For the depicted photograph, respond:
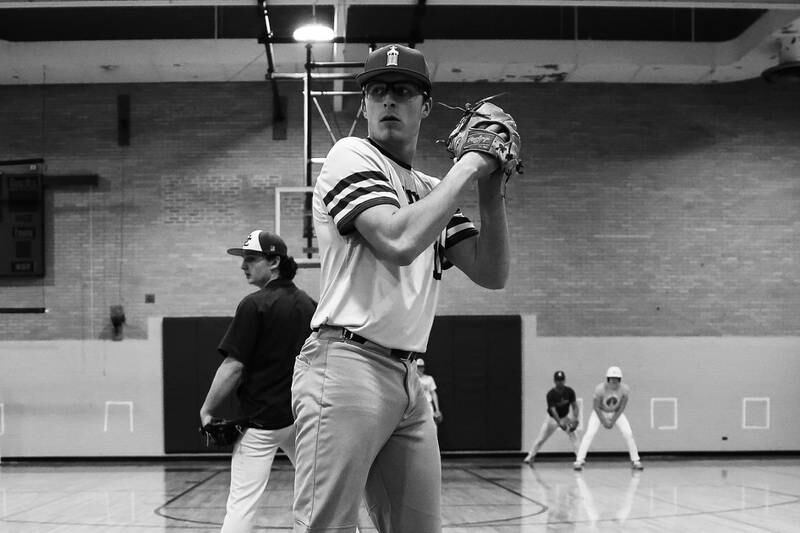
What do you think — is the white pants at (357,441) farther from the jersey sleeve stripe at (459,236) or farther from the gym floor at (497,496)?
Answer: the gym floor at (497,496)

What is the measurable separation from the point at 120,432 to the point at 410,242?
1495 centimetres

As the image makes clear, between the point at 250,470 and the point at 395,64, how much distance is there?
2.98 metres

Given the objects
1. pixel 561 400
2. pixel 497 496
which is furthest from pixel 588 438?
pixel 497 496

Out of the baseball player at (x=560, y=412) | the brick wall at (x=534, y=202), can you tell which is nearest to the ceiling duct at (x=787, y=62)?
the brick wall at (x=534, y=202)

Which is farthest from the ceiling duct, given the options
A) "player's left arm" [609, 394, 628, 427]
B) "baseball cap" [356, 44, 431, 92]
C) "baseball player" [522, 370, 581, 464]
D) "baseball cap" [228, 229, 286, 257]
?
"baseball cap" [356, 44, 431, 92]

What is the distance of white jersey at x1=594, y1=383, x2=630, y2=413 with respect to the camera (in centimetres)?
1466

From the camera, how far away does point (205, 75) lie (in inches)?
632

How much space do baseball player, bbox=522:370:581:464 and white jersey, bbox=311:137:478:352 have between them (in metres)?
12.8

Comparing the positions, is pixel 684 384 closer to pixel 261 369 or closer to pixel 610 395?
pixel 610 395

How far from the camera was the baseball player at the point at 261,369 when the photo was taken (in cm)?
495

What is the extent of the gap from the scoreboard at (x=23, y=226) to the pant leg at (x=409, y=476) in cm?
1497

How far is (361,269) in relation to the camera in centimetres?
244

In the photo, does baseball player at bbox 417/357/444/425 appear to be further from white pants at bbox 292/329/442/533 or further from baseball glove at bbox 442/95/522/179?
baseball glove at bbox 442/95/522/179

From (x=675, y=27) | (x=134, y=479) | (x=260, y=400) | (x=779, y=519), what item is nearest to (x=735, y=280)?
(x=675, y=27)
